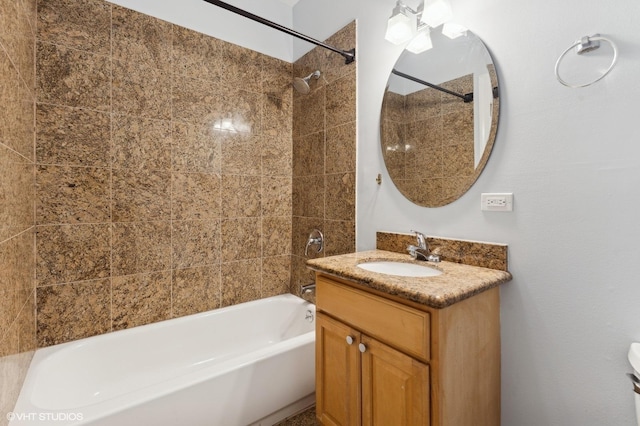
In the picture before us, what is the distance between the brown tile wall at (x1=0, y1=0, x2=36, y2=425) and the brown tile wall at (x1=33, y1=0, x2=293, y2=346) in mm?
116

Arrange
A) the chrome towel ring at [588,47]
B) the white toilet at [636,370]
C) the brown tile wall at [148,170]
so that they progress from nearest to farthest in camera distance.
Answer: the white toilet at [636,370] → the chrome towel ring at [588,47] → the brown tile wall at [148,170]

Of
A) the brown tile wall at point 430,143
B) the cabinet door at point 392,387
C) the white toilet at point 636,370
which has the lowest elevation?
the cabinet door at point 392,387

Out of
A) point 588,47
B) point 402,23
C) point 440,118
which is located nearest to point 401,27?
point 402,23

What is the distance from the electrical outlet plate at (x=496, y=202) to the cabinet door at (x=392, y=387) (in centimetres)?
71

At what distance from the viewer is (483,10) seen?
1.23 metres

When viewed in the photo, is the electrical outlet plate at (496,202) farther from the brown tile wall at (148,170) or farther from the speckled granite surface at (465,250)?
the brown tile wall at (148,170)

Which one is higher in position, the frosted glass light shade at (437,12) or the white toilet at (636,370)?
the frosted glass light shade at (437,12)

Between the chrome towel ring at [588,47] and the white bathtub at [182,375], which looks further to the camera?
the white bathtub at [182,375]

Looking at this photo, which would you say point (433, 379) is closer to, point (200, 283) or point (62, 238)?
point (200, 283)

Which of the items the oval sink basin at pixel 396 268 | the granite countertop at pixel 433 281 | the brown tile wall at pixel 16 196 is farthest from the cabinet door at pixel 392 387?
the brown tile wall at pixel 16 196

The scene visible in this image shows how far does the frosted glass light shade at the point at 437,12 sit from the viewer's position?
1304 millimetres

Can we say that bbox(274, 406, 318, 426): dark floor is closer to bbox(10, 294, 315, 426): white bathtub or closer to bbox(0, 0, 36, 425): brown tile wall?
bbox(10, 294, 315, 426): white bathtub

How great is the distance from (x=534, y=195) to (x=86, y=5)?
250 centimetres

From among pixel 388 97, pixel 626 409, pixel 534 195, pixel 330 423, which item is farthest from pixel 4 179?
pixel 626 409
